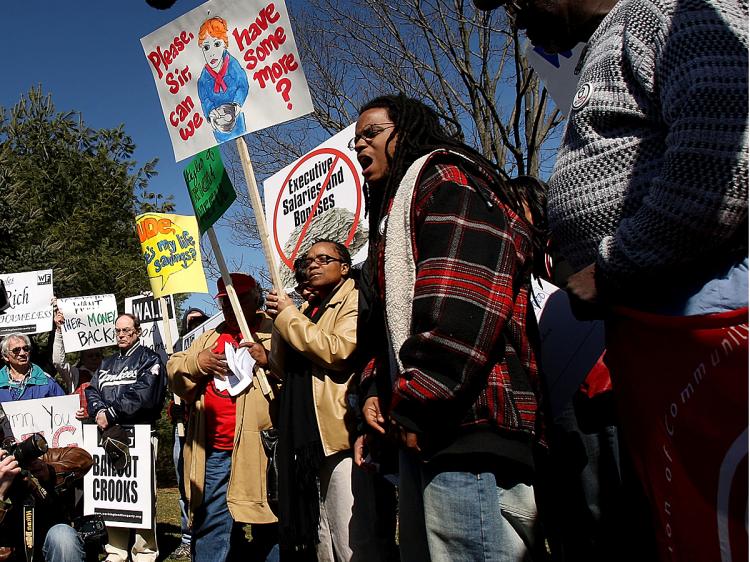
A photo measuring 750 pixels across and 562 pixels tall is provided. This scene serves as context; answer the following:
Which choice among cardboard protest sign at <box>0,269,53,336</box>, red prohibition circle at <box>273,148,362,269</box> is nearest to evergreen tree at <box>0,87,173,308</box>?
cardboard protest sign at <box>0,269,53,336</box>

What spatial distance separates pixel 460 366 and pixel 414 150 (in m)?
0.86

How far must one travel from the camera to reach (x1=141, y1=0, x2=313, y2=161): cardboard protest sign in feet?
11.8

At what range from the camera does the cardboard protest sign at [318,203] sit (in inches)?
170

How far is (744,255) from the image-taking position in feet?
4.03

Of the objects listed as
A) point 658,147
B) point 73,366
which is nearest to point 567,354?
point 658,147

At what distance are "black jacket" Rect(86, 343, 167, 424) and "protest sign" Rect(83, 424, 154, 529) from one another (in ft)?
0.47

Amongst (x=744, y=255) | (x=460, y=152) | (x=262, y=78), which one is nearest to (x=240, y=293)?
(x=262, y=78)

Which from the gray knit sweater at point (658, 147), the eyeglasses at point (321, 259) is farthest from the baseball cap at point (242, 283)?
the gray knit sweater at point (658, 147)

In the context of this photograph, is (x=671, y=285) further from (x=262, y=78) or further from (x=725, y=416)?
(x=262, y=78)

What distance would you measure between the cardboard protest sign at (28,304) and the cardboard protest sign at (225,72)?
5.04 m

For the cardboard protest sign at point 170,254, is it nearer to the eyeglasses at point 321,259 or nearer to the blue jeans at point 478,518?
the eyeglasses at point 321,259

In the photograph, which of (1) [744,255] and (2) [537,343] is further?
(2) [537,343]

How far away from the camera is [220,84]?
380 centimetres

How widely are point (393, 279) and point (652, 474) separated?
86cm
